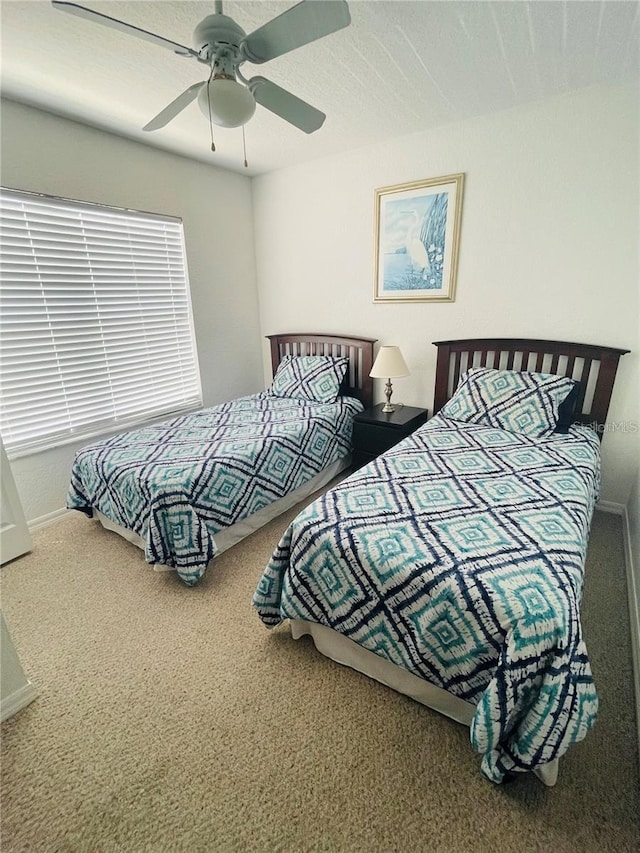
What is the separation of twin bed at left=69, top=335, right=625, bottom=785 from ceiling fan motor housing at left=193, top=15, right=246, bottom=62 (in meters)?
1.75

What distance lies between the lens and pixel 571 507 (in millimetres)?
1620

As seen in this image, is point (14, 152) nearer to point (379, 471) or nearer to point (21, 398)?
point (21, 398)

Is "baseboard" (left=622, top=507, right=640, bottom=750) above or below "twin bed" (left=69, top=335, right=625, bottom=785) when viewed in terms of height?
below

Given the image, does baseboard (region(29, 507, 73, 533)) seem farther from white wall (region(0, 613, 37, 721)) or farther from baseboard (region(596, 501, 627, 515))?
baseboard (region(596, 501, 627, 515))

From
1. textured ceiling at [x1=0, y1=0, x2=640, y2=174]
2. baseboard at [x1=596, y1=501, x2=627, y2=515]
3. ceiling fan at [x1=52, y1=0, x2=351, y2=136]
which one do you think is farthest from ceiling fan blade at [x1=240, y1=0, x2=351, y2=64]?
baseboard at [x1=596, y1=501, x2=627, y2=515]

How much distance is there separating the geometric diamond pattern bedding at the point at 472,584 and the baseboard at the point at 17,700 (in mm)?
926

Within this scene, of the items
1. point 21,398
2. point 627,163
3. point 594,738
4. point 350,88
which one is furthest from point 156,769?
point 627,163

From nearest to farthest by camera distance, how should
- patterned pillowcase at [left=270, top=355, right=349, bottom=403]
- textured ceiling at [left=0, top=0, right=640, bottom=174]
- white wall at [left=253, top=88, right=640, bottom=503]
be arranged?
1. textured ceiling at [left=0, top=0, right=640, bottom=174]
2. white wall at [left=253, top=88, right=640, bottom=503]
3. patterned pillowcase at [left=270, top=355, right=349, bottom=403]

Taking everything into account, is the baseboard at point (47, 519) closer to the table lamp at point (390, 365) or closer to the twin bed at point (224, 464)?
the twin bed at point (224, 464)

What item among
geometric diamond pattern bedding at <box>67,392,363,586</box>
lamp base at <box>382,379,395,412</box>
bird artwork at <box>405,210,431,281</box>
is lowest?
geometric diamond pattern bedding at <box>67,392,363,586</box>

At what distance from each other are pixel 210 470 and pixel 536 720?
5.87ft

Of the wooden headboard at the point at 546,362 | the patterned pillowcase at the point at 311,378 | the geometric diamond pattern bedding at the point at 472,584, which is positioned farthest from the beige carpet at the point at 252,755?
the patterned pillowcase at the point at 311,378

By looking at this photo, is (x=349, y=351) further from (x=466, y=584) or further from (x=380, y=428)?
(x=466, y=584)

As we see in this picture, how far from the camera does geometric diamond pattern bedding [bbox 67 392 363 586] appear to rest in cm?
208
